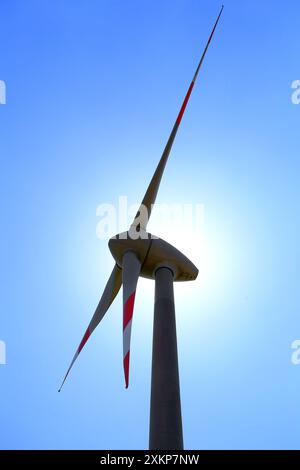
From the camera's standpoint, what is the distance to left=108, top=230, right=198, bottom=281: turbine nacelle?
14648 mm

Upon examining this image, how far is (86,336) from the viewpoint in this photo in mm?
14547

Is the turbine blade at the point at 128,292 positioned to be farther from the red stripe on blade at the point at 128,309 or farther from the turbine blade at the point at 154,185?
the turbine blade at the point at 154,185

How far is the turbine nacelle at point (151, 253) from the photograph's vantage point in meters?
14.6

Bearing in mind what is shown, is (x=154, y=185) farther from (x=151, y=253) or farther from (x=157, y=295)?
(x=157, y=295)

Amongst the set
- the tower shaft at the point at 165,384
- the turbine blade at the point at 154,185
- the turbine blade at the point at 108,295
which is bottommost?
the tower shaft at the point at 165,384

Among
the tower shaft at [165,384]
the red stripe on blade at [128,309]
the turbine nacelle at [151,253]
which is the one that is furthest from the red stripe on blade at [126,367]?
the turbine nacelle at [151,253]

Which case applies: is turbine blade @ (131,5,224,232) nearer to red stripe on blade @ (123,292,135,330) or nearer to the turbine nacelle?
the turbine nacelle

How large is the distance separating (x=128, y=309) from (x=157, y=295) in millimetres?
930

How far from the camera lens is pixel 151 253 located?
1464cm

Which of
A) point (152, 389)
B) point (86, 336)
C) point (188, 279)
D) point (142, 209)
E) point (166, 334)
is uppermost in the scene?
point (142, 209)

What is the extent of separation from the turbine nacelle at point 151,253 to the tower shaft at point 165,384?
2192 millimetres
